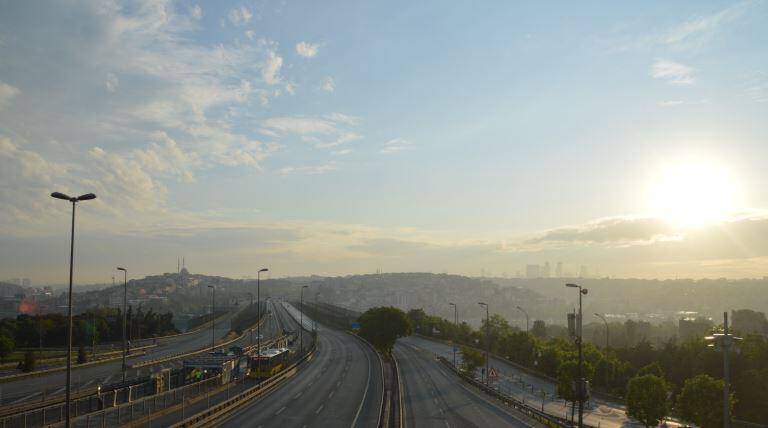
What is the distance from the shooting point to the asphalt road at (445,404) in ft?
137

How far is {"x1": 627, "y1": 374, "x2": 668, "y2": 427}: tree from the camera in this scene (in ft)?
161

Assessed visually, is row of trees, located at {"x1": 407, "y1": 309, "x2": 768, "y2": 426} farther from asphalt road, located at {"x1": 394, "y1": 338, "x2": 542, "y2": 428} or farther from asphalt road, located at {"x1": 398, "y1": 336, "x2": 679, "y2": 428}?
asphalt road, located at {"x1": 394, "y1": 338, "x2": 542, "y2": 428}

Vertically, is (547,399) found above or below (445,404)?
below

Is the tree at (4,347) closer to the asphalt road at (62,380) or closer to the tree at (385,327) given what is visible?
the asphalt road at (62,380)

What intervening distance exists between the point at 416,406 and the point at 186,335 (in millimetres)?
82628

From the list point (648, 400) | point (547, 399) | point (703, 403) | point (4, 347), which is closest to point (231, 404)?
point (648, 400)

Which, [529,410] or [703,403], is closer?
[529,410]

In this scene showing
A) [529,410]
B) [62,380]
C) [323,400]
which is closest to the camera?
[323,400]

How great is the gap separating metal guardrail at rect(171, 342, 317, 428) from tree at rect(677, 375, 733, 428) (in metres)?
34.5

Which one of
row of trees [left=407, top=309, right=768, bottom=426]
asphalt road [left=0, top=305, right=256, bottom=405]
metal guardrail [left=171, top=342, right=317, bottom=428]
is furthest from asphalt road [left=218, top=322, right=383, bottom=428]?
row of trees [left=407, top=309, right=768, bottom=426]

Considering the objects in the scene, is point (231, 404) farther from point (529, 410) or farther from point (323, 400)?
point (529, 410)

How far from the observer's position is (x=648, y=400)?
49.3 meters

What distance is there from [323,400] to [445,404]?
12.1m

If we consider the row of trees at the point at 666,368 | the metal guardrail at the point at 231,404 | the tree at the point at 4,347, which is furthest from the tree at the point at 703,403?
the tree at the point at 4,347
